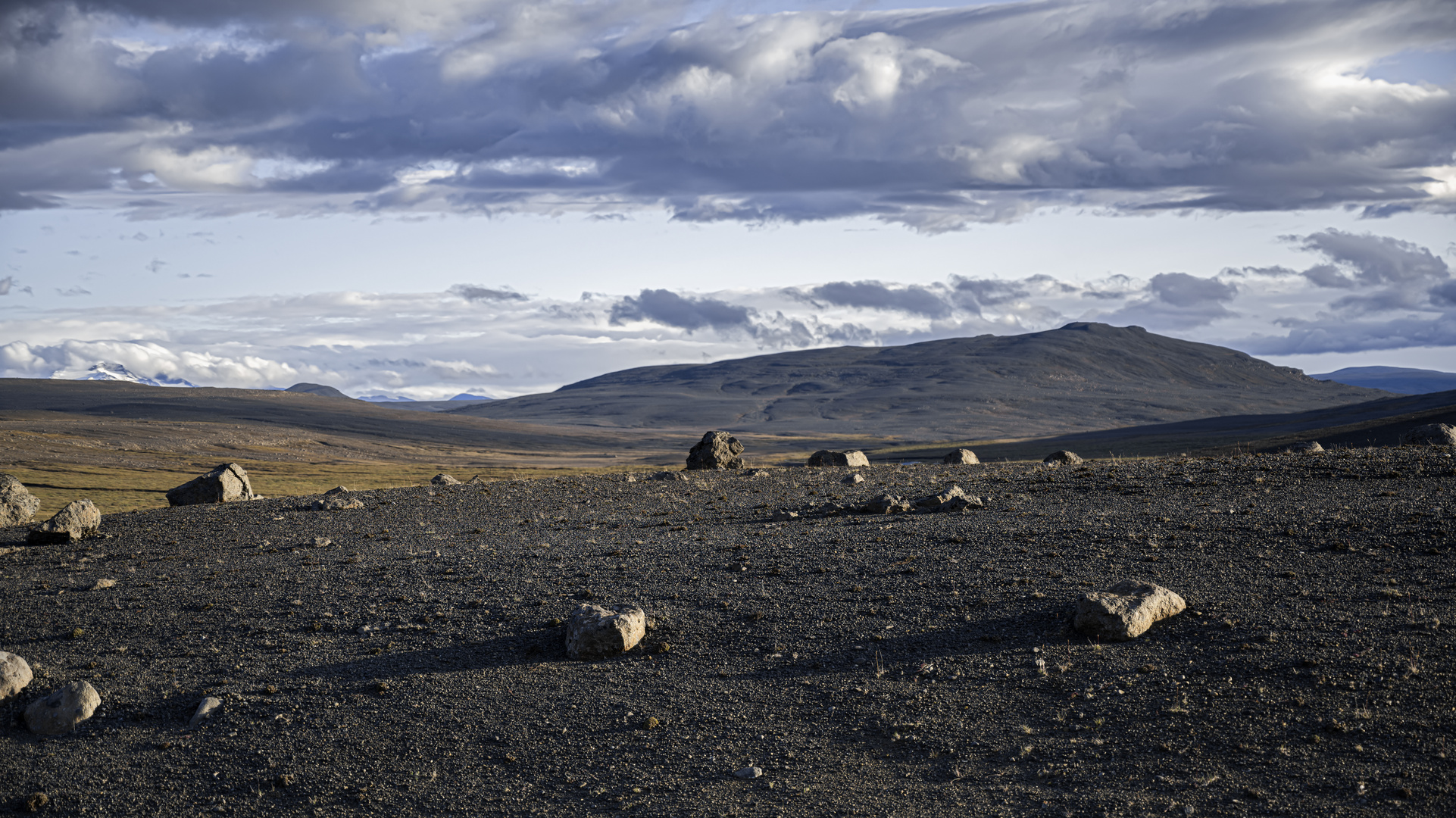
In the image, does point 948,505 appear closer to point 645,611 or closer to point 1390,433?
point 645,611

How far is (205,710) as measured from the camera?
1159cm

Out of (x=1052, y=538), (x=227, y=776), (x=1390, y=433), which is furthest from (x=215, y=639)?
(x=1390, y=433)

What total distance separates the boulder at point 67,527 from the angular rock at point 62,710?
1119cm

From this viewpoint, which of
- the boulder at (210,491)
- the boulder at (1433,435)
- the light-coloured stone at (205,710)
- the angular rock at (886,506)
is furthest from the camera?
the boulder at (210,491)

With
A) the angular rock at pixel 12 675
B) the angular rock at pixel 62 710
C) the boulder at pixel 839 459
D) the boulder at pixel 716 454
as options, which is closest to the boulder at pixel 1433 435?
the boulder at pixel 839 459

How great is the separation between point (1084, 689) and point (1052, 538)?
6.07m

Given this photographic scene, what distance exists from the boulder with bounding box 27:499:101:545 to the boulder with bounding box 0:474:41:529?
173 inches

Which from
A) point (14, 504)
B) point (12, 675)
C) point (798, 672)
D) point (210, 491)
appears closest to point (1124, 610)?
point (798, 672)

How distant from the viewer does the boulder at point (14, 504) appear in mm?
25062

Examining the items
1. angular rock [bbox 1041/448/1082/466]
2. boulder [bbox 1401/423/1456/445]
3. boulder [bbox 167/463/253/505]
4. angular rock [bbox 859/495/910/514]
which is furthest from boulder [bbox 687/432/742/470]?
boulder [bbox 1401/423/1456/445]

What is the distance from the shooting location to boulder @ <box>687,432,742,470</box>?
Answer: 34469 millimetres

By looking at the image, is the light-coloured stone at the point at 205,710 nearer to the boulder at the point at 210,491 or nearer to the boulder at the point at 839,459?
the boulder at the point at 210,491

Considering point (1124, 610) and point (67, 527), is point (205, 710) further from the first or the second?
point (67, 527)

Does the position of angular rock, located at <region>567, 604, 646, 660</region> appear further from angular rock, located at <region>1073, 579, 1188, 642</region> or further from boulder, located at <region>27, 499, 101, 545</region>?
boulder, located at <region>27, 499, 101, 545</region>
